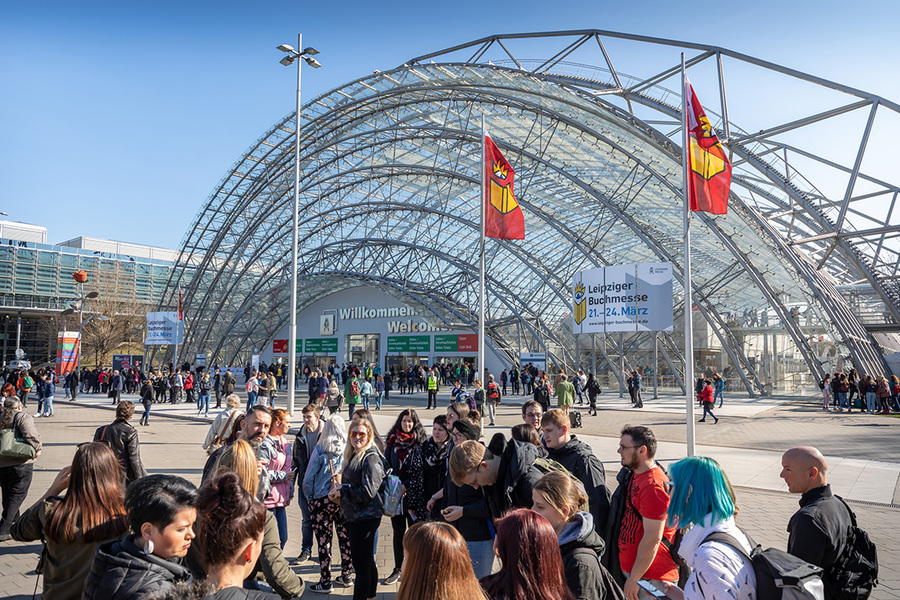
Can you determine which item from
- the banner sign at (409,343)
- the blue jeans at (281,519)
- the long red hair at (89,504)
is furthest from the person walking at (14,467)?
the banner sign at (409,343)

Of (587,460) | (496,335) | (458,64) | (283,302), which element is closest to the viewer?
(587,460)

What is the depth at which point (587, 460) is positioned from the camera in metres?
5.30

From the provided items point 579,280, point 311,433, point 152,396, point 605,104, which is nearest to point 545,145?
point 605,104

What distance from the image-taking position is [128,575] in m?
2.86

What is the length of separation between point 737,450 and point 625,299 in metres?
9.41

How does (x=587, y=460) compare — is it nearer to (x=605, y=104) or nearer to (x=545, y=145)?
(x=605, y=104)

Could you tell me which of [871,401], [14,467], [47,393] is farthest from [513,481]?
[871,401]

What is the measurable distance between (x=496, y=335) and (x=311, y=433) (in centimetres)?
3861

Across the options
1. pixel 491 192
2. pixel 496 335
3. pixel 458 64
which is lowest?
pixel 496 335

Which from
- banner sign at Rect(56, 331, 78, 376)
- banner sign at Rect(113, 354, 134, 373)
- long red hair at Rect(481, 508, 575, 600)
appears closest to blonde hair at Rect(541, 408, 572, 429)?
long red hair at Rect(481, 508, 575, 600)

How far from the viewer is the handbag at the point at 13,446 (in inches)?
289

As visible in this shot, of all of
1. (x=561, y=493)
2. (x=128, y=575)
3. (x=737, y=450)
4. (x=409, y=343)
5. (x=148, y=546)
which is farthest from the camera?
(x=409, y=343)

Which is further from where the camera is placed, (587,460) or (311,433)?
(311,433)

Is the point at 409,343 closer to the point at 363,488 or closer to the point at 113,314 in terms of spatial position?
the point at 113,314
